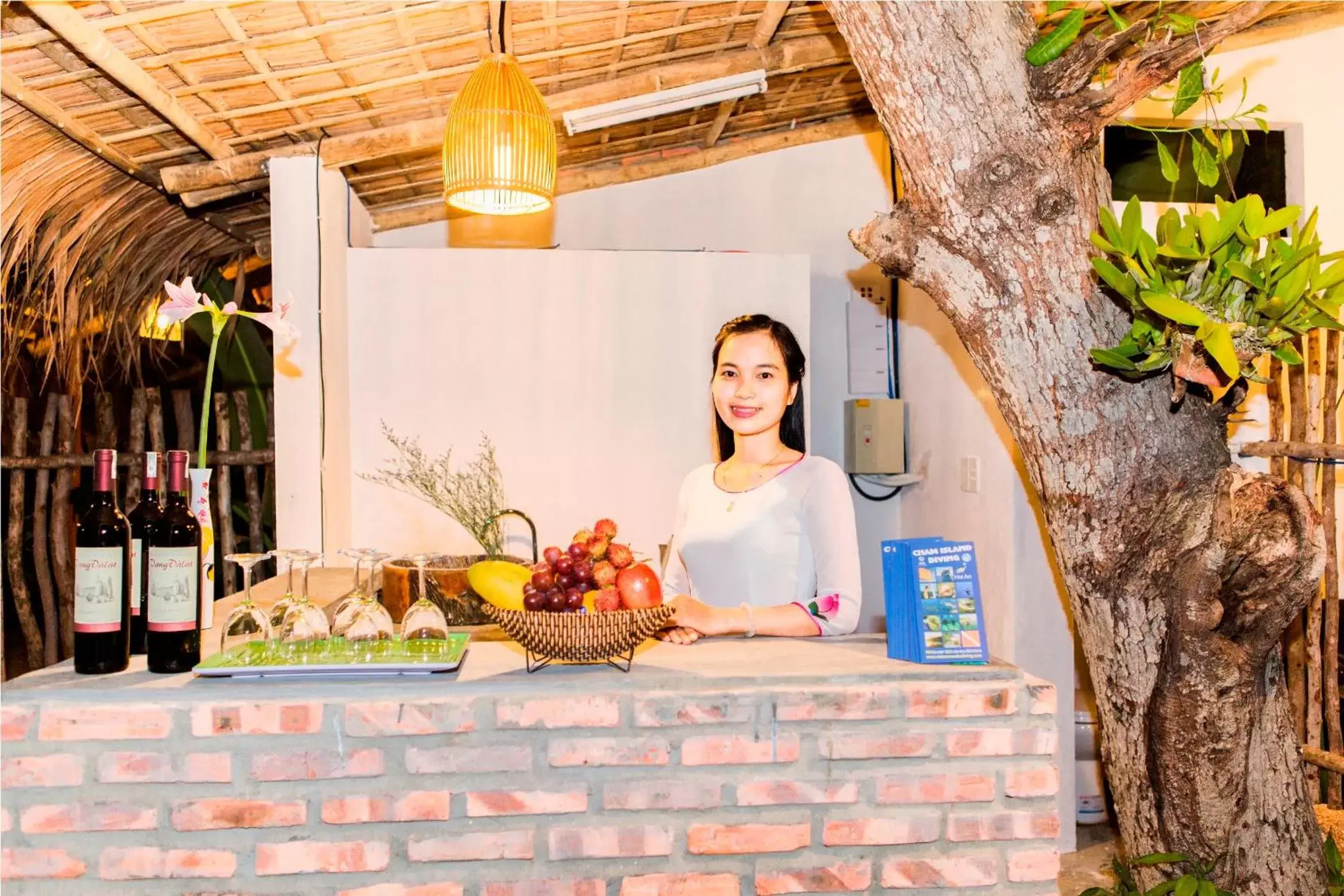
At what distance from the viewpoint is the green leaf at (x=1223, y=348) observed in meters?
1.99

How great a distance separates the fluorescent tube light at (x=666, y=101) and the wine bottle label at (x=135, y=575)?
8.51 ft

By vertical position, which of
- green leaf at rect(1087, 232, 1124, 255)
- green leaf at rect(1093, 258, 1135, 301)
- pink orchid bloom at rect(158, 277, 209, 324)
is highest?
green leaf at rect(1087, 232, 1124, 255)

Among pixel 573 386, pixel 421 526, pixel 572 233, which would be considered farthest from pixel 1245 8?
pixel 572 233

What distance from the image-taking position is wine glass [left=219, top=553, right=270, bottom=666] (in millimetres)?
1858

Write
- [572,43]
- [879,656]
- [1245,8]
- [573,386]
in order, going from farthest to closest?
[573,386] → [572,43] → [1245,8] → [879,656]

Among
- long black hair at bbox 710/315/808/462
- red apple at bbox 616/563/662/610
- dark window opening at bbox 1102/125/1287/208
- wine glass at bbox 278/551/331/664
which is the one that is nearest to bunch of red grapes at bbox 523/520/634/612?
red apple at bbox 616/563/662/610

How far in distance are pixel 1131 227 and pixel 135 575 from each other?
200cm

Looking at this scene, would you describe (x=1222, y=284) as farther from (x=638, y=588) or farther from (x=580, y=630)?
(x=580, y=630)

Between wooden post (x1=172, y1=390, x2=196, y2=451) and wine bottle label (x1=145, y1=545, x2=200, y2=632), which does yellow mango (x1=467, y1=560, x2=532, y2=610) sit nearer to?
wine bottle label (x1=145, y1=545, x2=200, y2=632)

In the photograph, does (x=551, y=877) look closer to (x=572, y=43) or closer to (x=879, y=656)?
(x=879, y=656)

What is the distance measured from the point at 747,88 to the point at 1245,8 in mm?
2218

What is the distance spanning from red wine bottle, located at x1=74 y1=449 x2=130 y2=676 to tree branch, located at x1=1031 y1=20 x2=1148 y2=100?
201 cm

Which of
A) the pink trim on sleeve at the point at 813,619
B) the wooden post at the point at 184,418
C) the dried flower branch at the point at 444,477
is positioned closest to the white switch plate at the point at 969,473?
the dried flower branch at the point at 444,477

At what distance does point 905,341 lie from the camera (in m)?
5.11
